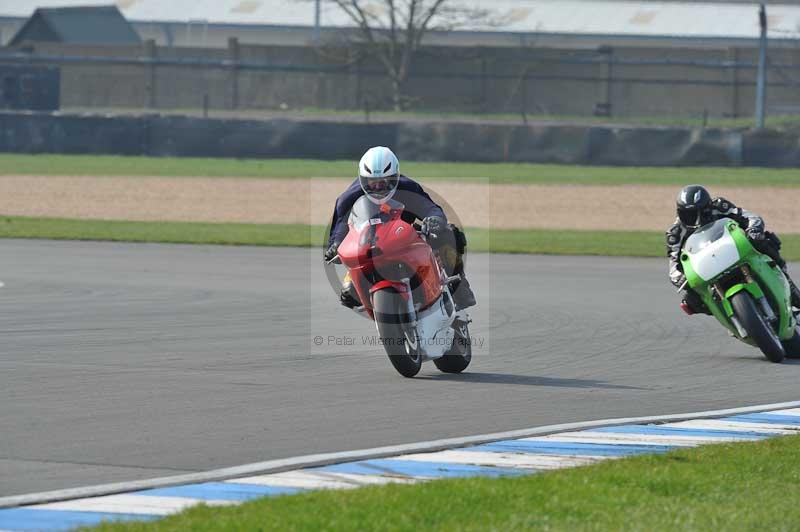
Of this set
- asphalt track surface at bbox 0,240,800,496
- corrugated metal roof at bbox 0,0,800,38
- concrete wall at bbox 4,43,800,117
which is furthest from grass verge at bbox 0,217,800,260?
corrugated metal roof at bbox 0,0,800,38

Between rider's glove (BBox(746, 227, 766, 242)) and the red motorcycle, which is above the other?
rider's glove (BBox(746, 227, 766, 242))

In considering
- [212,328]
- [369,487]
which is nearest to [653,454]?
[369,487]

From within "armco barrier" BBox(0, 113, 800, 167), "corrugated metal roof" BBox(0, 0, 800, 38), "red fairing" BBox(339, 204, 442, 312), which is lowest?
"red fairing" BBox(339, 204, 442, 312)

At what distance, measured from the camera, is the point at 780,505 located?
6699 millimetres

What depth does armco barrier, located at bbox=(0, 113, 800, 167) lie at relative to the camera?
38656mm

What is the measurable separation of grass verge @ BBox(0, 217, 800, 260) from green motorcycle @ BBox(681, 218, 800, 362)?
10603mm

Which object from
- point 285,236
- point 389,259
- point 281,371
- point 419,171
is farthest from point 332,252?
point 419,171

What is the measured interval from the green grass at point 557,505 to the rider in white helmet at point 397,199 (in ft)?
12.2

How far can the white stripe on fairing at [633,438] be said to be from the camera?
332 inches

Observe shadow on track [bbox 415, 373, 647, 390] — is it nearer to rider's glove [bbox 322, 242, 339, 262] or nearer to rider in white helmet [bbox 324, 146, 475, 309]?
rider in white helmet [bbox 324, 146, 475, 309]

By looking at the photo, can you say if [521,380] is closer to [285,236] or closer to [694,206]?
[694,206]

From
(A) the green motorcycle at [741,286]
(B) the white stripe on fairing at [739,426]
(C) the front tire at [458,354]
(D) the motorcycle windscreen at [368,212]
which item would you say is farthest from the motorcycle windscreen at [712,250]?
(B) the white stripe on fairing at [739,426]

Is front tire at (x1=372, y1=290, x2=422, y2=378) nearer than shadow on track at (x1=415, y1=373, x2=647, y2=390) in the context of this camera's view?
Yes

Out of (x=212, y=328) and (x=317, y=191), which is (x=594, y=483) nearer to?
(x=212, y=328)
